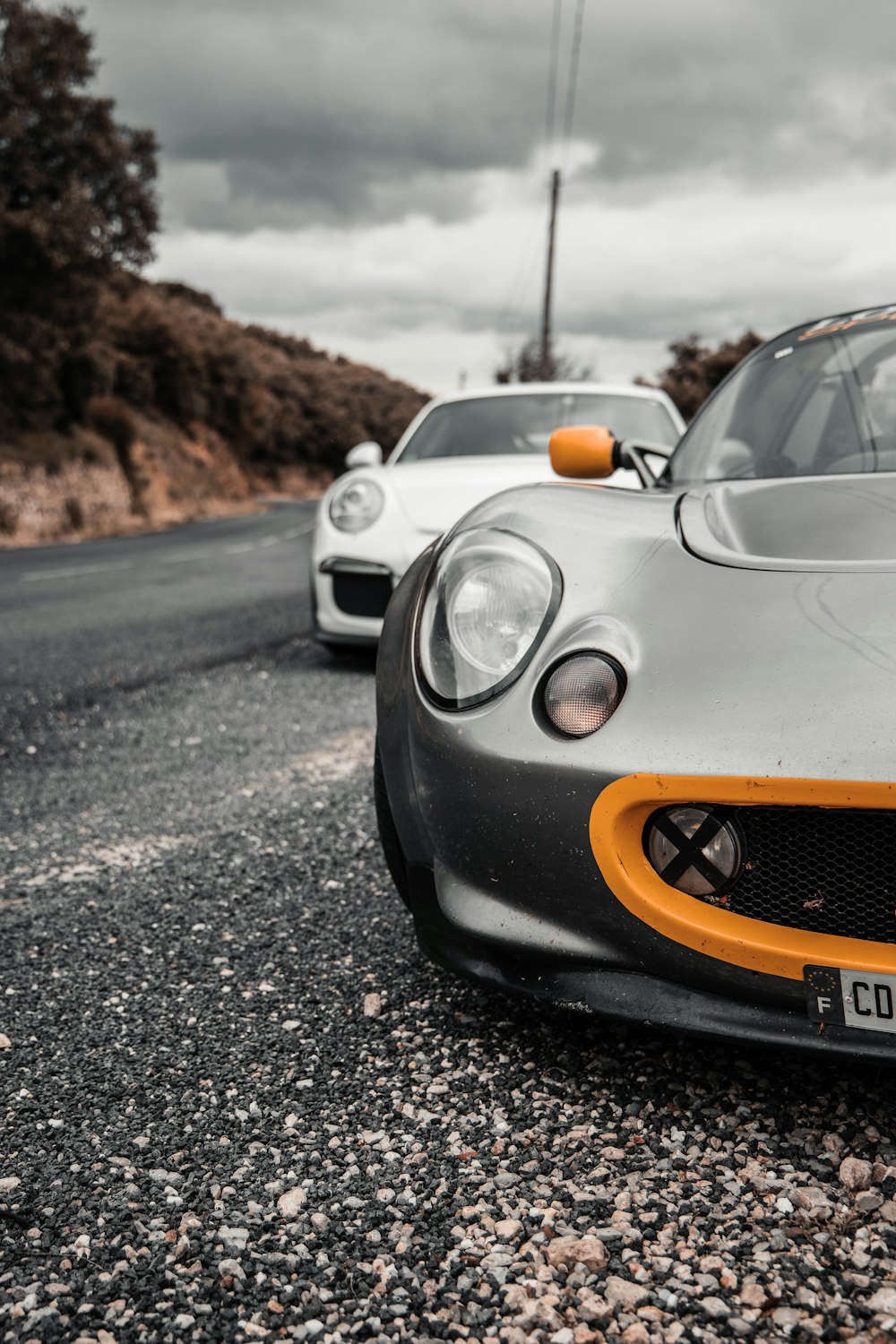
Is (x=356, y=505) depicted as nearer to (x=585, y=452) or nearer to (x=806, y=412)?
(x=585, y=452)

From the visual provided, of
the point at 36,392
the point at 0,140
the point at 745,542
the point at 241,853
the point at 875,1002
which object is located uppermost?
the point at 0,140

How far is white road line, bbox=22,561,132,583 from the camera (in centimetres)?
966

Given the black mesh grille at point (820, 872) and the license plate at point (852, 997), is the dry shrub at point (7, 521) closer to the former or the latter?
the black mesh grille at point (820, 872)

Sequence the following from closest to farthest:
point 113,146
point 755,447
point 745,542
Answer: point 745,542, point 755,447, point 113,146

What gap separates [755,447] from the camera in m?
2.58

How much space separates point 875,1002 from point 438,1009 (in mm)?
788

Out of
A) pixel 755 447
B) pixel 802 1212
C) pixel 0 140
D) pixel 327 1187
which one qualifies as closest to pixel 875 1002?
pixel 802 1212

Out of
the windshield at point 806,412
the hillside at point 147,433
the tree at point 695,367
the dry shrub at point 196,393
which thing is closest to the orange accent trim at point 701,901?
the windshield at point 806,412

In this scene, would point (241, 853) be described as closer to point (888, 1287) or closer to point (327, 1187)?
point (327, 1187)

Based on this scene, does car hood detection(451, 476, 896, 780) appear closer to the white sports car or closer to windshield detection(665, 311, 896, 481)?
windshield detection(665, 311, 896, 481)

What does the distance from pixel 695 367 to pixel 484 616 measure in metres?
46.5

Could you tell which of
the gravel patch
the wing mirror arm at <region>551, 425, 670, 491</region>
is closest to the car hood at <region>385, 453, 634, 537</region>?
the wing mirror arm at <region>551, 425, 670, 491</region>

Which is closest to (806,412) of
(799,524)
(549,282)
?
(799,524)

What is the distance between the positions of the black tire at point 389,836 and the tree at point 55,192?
19484 mm
